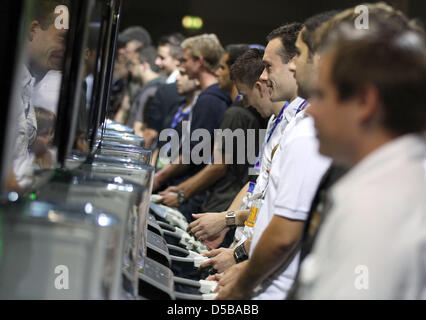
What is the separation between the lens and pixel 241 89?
3.44 m

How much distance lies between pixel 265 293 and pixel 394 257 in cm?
74

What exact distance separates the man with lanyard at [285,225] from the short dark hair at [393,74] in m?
0.47

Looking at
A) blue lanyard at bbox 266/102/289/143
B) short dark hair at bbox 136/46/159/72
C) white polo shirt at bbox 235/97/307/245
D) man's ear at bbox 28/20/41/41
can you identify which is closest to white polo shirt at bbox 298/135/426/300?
man's ear at bbox 28/20/41/41

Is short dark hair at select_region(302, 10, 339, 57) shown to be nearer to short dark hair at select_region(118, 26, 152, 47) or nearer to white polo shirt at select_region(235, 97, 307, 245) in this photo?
white polo shirt at select_region(235, 97, 307, 245)

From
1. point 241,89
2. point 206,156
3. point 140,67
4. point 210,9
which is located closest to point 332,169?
point 241,89

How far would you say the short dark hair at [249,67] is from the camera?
3379 millimetres

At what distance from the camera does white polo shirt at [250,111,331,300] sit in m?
1.69

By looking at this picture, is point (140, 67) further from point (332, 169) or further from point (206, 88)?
point (332, 169)

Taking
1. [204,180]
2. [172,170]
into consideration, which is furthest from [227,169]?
[172,170]

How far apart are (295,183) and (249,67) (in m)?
1.80

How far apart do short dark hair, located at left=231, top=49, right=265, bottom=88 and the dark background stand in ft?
12.1

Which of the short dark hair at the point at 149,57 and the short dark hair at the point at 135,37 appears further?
the short dark hair at the point at 135,37

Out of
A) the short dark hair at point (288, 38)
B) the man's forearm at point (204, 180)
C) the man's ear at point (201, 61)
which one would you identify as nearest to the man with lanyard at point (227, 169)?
the man's forearm at point (204, 180)

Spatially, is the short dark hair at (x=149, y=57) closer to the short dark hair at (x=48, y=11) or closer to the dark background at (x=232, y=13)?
the dark background at (x=232, y=13)
